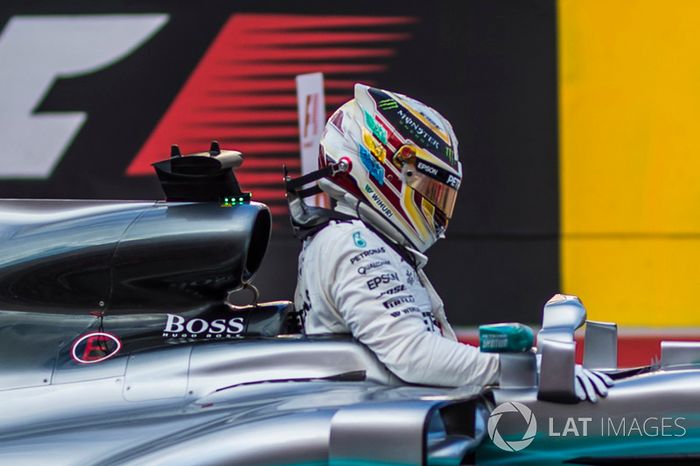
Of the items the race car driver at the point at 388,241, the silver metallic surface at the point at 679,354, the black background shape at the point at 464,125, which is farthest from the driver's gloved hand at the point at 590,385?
the black background shape at the point at 464,125

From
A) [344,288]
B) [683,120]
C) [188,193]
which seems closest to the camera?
[344,288]

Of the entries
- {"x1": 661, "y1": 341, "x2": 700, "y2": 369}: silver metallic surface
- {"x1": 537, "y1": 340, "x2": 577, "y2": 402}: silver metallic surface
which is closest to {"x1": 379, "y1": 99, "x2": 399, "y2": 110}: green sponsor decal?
{"x1": 537, "y1": 340, "x2": 577, "y2": 402}: silver metallic surface

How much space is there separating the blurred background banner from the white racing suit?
10.4 feet

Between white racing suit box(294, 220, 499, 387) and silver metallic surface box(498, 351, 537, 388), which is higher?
white racing suit box(294, 220, 499, 387)

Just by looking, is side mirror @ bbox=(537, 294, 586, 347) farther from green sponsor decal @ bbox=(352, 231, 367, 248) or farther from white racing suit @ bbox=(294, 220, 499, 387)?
green sponsor decal @ bbox=(352, 231, 367, 248)

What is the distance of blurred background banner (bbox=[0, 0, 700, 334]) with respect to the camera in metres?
6.00

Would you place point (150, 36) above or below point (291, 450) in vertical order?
above

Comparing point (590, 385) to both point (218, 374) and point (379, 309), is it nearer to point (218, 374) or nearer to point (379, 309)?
point (379, 309)

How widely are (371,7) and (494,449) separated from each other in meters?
3.97

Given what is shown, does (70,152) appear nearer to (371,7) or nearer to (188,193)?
(371,7)

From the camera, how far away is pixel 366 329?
2809 millimetres

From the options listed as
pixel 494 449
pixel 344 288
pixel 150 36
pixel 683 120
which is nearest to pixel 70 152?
pixel 150 36

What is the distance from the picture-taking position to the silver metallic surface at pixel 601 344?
3.20 meters

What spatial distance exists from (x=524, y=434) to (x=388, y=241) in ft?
2.19
